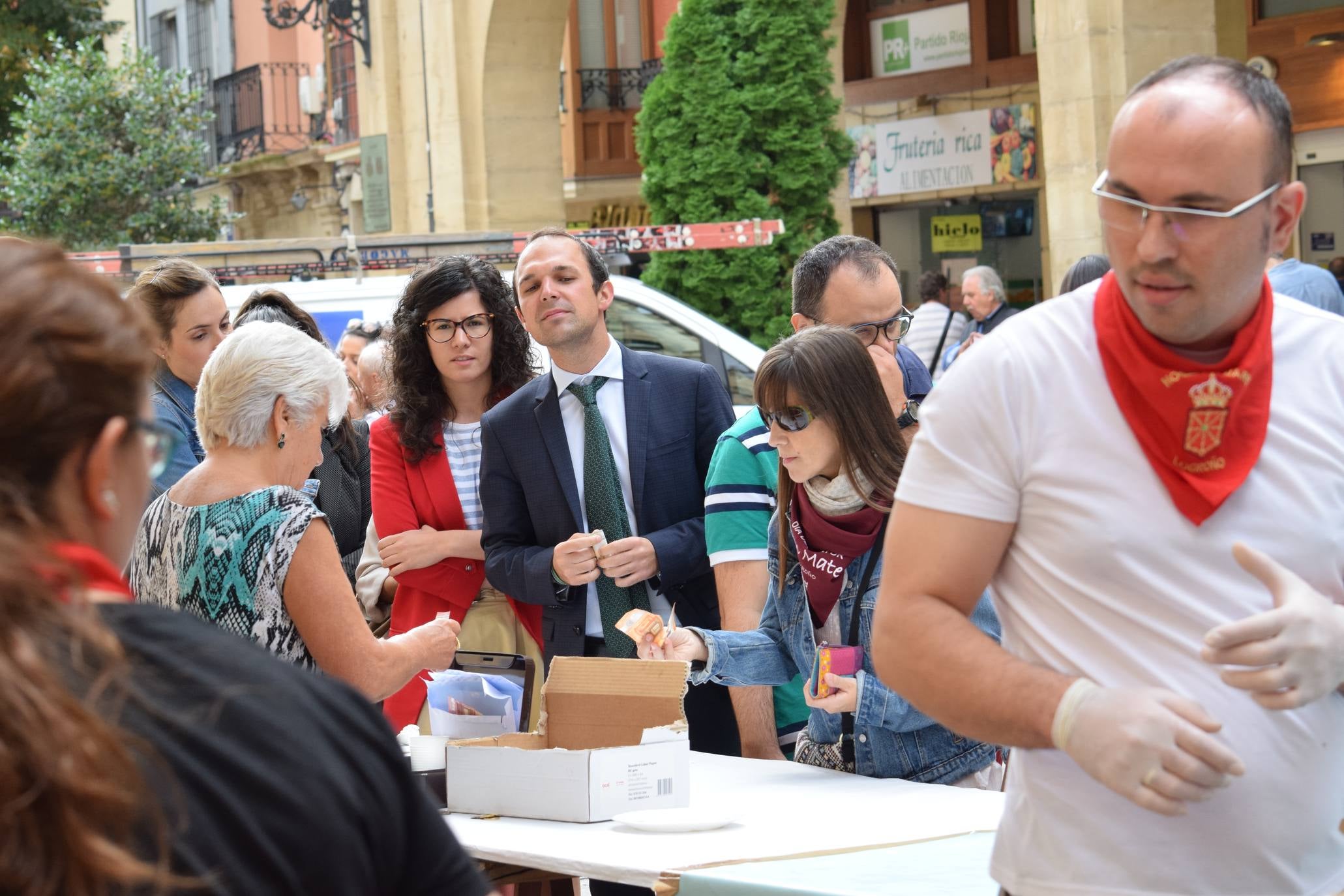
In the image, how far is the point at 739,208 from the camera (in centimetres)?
1473

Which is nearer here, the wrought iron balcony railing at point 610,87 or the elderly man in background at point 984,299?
the elderly man in background at point 984,299

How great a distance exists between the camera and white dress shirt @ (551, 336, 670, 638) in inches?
181

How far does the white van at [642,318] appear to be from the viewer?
9.38m

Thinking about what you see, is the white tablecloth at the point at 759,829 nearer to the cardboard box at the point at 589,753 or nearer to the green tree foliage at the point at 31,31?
the cardboard box at the point at 589,753

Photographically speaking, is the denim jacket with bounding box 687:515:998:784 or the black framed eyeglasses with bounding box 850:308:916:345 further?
the black framed eyeglasses with bounding box 850:308:916:345

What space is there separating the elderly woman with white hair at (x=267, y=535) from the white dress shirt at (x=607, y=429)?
0.91 meters

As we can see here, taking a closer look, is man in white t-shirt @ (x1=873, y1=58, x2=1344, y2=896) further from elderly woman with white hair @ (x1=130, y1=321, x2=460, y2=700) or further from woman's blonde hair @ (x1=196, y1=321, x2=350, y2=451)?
woman's blonde hair @ (x1=196, y1=321, x2=350, y2=451)

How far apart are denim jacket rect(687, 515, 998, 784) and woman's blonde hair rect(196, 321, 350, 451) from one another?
3.59ft

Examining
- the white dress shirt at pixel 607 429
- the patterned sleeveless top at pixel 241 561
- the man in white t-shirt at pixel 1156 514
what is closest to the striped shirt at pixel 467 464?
the white dress shirt at pixel 607 429

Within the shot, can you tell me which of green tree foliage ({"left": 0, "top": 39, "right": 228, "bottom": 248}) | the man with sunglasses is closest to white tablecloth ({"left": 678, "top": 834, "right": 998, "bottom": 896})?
the man with sunglasses

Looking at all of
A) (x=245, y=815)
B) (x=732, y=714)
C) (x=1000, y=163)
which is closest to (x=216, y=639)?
(x=245, y=815)

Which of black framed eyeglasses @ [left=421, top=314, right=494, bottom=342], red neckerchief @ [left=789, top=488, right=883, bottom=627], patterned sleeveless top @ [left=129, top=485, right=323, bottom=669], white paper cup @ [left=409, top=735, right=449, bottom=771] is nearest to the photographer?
patterned sleeveless top @ [left=129, top=485, right=323, bottom=669]

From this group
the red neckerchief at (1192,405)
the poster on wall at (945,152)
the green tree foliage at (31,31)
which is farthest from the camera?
the green tree foliage at (31,31)

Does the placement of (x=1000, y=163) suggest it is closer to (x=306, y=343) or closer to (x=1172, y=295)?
(x=306, y=343)
